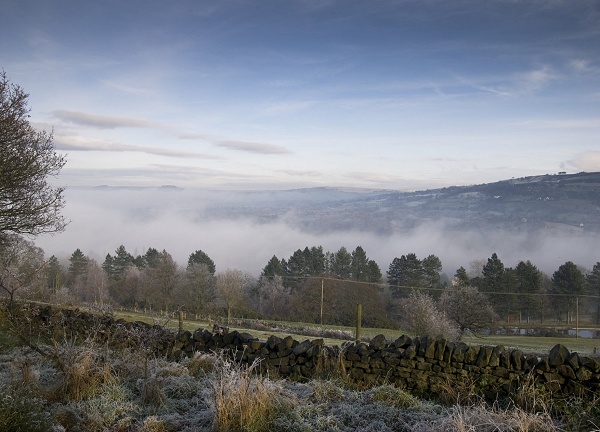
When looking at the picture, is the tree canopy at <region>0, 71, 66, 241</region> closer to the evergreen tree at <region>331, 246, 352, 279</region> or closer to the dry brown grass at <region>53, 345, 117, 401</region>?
the dry brown grass at <region>53, 345, 117, 401</region>

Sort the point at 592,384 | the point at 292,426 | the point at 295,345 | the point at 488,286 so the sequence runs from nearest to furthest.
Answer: the point at 292,426 < the point at 592,384 < the point at 295,345 < the point at 488,286

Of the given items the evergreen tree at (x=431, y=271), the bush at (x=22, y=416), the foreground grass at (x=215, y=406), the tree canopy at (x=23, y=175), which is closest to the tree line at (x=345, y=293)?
the evergreen tree at (x=431, y=271)

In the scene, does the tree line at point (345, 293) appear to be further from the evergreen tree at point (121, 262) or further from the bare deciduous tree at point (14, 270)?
the bare deciduous tree at point (14, 270)

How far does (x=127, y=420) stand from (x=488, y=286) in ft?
174

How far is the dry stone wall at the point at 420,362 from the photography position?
7188mm

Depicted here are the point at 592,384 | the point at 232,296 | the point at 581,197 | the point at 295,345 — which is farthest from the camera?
the point at 581,197

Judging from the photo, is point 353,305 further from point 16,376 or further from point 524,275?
point 16,376

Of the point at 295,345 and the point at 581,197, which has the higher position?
the point at 581,197

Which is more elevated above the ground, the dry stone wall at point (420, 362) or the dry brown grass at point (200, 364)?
the dry stone wall at point (420, 362)

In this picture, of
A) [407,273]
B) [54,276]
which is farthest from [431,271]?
[54,276]

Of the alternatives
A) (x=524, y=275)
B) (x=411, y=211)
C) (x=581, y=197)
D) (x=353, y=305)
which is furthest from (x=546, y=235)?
(x=353, y=305)

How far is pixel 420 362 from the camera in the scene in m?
7.96

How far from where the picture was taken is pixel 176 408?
258 inches

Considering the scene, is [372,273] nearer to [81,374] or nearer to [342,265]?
[342,265]
